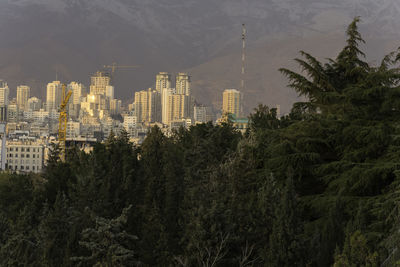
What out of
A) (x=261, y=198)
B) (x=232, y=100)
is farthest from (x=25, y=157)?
(x=261, y=198)

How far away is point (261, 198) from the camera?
1267 centimetres

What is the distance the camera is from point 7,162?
346 feet

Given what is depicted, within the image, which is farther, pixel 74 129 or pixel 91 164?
pixel 74 129

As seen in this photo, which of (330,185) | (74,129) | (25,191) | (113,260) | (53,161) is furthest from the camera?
(74,129)

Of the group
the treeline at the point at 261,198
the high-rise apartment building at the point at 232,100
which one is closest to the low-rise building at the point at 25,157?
the treeline at the point at 261,198

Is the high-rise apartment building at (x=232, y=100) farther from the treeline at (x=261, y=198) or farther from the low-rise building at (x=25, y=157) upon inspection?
the treeline at (x=261, y=198)

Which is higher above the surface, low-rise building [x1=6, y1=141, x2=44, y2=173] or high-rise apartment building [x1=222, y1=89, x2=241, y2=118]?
high-rise apartment building [x1=222, y1=89, x2=241, y2=118]

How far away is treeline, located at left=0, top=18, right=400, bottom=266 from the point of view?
11320mm

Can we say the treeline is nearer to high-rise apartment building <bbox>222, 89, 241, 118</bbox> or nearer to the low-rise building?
the low-rise building

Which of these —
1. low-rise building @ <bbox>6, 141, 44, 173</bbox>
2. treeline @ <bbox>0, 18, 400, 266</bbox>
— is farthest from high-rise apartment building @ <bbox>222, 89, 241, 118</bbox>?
treeline @ <bbox>0, 18, 400, 266</bbox>

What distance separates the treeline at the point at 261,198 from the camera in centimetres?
1132

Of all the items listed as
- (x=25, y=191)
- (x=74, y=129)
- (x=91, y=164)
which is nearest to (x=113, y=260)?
(x=91, y=164)

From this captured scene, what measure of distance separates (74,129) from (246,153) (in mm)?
151105

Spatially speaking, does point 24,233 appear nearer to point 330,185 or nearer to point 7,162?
point 330,185
